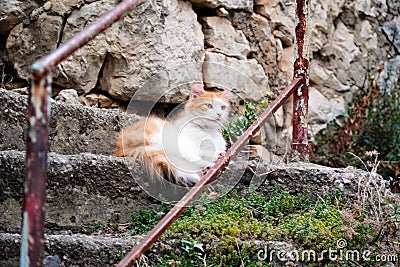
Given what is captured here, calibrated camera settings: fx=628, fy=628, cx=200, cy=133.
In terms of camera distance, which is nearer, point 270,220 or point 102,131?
point 270,220

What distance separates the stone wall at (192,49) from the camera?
3.79 m

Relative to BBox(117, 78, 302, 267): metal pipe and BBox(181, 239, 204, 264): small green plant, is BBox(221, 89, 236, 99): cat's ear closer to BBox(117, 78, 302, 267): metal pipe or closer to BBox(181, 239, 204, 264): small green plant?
BBox(117, 78, 302, 267): metal pipe

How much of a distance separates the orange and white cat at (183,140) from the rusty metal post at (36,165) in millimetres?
1146

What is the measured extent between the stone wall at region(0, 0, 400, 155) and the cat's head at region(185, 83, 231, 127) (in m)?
0.57

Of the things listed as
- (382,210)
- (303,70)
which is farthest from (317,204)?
(303,70)

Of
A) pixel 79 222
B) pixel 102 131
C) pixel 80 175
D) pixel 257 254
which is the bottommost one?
pixel 257 254

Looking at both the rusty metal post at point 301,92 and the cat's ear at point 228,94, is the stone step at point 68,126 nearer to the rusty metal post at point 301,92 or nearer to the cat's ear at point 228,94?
the cat's ear at point 228,94

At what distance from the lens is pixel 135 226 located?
2.53 meters

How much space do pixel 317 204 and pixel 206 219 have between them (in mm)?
525

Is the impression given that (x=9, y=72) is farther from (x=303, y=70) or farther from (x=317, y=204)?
(x=317, y=204)

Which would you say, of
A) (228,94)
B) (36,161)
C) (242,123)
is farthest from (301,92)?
(36,161)

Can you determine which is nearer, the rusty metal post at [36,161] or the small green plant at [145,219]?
the rusty metal post at [36,161]

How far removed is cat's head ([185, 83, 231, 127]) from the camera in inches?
123

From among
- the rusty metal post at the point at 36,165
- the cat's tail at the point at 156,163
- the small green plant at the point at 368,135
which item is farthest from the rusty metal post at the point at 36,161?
the small green plant at the point at 368,135
